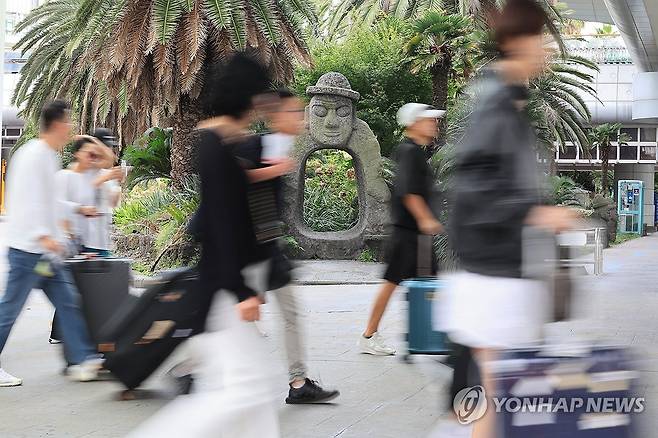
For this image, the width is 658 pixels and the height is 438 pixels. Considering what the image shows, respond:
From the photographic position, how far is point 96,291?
6375mm

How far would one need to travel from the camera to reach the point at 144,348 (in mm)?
5324

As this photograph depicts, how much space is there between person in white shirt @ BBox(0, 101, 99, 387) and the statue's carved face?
35.6 feet

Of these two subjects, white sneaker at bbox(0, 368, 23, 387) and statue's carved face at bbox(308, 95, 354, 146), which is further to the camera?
statue's carved face at bbox(308, 95, 354, 146)

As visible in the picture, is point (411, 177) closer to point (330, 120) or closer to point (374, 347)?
point (374, 347)

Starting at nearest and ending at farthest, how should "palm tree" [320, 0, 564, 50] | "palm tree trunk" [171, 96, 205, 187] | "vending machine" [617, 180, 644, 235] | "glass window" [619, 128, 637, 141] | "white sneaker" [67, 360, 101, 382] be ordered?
"white sneaker" [67, 360, 101, 382] → "palm tree trunk" [171, 96, 205, 187] → "palm tree" [320, 0, 564, 50] → "vending machine" [617, 180, 644, 235] → "glass window" [619, 128, 637, 141]

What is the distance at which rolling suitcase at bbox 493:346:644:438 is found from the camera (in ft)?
10.1

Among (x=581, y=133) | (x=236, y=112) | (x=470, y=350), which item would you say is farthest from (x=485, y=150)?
(x=581, y=133)

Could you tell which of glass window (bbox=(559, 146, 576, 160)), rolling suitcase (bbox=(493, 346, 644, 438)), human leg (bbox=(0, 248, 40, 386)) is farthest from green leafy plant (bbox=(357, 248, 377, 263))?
glass window (bbox=(559, 146, 576, 160))

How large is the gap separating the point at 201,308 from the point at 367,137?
542 inches

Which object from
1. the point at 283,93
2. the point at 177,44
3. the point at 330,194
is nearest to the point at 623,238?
the point at 330,194

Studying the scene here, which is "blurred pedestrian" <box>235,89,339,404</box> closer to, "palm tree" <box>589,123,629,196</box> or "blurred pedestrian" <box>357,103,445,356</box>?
"blurred pedestrian" <box>357,103,445,356</box>

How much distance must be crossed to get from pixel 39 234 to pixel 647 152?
4260 cm

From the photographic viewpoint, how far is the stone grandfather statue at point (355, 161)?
17031mm

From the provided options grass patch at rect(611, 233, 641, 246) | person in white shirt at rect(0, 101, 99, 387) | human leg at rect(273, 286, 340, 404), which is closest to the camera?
human leg at rect(273, 286, 340, 404)
